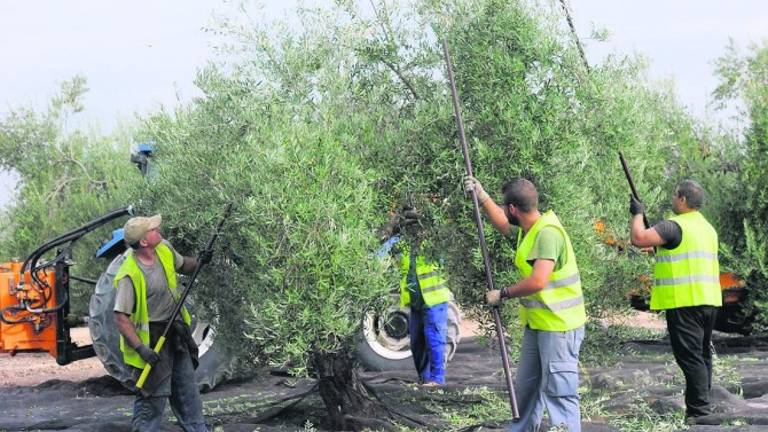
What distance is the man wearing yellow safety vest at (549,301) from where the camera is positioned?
20.9 feet

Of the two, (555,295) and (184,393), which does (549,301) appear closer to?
(555,295)

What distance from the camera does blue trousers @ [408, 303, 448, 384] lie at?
1015 cm

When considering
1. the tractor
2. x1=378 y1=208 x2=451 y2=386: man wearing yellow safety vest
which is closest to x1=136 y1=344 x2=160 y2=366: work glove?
the tractor

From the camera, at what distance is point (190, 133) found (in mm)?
7680

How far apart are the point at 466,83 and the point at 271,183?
176 centimetres

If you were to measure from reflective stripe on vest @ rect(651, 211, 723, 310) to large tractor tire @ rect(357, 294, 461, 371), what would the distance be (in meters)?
3.66

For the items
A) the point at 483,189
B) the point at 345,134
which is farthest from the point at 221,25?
the point at 483,189

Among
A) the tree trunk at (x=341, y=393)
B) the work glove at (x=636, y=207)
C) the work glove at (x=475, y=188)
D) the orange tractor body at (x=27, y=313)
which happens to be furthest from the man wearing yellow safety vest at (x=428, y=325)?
the orange tractor body at (x=27, y=313)

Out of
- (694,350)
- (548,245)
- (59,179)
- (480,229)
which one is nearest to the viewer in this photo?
(548,245)

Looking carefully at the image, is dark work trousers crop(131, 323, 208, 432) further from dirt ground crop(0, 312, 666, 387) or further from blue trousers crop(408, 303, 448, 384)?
dirt ground crop(0, 312, 666, 387)

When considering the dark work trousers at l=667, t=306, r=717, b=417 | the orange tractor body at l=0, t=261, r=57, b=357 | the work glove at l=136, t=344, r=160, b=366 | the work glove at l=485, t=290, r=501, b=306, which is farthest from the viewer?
the orange tractor body at l=0, t=261, r=57, b=357

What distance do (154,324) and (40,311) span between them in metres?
2.82

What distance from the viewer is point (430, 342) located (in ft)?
33.5

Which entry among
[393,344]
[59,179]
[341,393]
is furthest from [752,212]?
[59,179]
